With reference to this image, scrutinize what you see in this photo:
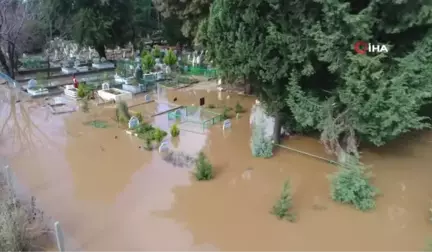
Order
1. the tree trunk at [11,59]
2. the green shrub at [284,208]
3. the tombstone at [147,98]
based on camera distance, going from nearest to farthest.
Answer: the green shrub at [284,208] → the tombstone at [147,98] → the tree trunk at [11,59]

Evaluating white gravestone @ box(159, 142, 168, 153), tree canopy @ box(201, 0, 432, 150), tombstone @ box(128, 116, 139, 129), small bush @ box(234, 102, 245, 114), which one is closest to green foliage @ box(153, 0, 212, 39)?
small bush @ box(234, 102, 245, 114)

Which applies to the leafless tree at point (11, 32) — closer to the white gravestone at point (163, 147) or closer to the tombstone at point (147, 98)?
the tombstone at point (147, 98)

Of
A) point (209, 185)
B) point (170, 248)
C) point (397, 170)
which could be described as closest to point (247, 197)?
point (209, 185)

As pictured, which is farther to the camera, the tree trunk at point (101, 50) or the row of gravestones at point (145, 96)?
the tree trunk at point (101, 50)

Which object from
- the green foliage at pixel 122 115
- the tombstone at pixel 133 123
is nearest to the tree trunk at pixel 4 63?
the green foliage at pixel 122 115

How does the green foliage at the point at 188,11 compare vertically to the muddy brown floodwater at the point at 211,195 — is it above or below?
above

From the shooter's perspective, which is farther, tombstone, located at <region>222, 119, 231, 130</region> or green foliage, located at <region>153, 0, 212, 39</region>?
green foliage, located at <region>153, 0, 212, 39</region>

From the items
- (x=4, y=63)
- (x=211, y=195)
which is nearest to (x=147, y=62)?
(x=4, y=63)

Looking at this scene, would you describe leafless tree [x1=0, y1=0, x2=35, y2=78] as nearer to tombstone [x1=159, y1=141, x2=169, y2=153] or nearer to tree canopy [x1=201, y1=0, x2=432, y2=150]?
tombstone [x1=159, y1=141, x2=169, y2=153]
